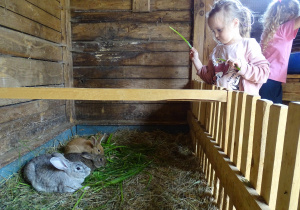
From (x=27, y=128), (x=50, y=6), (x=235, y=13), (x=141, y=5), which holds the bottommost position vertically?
(x=27, y=128)

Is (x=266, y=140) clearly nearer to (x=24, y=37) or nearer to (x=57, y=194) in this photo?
(x=57, y=194)

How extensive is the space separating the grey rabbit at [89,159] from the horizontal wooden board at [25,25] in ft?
4.60

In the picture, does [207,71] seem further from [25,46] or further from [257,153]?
[25,46]

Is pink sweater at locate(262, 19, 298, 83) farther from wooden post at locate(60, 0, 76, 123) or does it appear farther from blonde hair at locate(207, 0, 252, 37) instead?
wooden post at locate(60, 0, 76, 123)

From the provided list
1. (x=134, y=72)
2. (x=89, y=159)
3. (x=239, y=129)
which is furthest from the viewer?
(x=134, y=72)

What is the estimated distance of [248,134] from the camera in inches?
47.6

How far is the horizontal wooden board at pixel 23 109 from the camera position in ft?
7.07

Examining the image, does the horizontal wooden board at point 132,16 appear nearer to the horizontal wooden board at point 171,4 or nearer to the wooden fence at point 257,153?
the horizontal wooden board at point 171,4

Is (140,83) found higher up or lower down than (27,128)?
higher up

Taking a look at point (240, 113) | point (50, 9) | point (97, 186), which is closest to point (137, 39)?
point (50, 9)

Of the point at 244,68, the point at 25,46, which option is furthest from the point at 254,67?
the point at 25,46

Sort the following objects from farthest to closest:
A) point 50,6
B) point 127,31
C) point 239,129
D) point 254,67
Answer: point 127,31
point 50,6
point 254,67
point 239,129

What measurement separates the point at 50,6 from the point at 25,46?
906 millimetres

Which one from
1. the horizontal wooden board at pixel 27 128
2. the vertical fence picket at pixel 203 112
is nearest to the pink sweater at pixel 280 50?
the vertical fence picket at pixel 203 112
